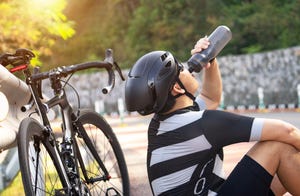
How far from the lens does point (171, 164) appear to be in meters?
3.54

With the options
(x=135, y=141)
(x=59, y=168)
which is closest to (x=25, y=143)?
(x=59, y=168)

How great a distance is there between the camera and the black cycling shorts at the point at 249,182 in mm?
3492

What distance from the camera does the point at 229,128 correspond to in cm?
337

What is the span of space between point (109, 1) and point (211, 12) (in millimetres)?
11153

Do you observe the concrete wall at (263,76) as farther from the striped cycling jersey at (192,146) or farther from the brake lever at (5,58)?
the striped cycling jersey at (192,146)

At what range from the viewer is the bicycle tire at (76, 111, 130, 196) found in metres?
4.85

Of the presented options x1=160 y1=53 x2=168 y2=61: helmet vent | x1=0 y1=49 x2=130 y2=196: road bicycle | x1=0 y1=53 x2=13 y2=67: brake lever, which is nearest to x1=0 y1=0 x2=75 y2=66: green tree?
x1=0 y1=49 x2=130 y2=196: road bicycle

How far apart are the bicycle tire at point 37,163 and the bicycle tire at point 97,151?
0.58 meters

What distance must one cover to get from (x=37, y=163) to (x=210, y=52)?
1108 mm

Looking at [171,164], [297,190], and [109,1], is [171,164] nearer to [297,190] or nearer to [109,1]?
[297,190]

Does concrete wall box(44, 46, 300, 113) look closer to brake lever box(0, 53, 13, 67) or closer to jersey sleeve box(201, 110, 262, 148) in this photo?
brake lever box(0, 53, 13, 67)

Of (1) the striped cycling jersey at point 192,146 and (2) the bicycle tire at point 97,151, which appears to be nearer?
(1) the striped cycling jersey at point 192,146

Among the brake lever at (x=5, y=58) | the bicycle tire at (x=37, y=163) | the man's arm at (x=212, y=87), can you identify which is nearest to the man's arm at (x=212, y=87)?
the man's arm at (x=212, y=87)

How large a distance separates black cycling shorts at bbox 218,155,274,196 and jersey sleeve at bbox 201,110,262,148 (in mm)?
184
